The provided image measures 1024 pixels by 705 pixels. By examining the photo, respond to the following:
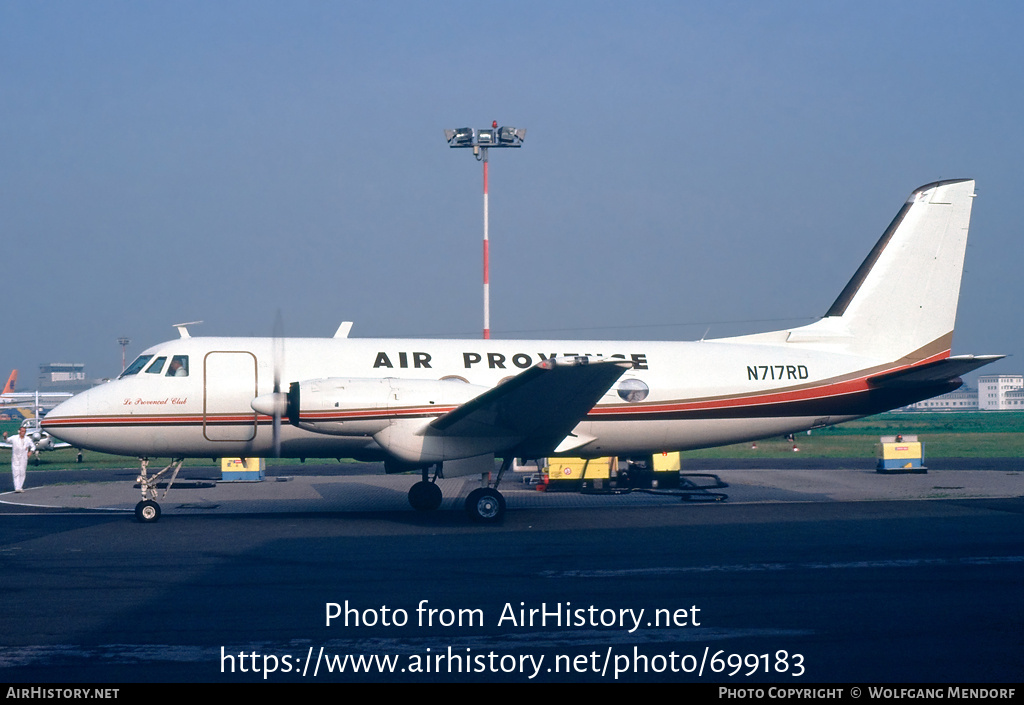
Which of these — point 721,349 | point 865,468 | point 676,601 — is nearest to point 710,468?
point 865,468

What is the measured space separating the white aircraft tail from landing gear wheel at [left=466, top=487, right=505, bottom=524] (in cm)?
800

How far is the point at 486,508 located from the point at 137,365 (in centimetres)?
714

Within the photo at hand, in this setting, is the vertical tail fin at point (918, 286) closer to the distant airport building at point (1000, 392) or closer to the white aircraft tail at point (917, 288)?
the white aircraft tail at point (917, 288)

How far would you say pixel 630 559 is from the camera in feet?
36.5

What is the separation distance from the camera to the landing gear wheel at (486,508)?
15188 millimetres

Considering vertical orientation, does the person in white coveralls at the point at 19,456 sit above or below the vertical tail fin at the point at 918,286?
below

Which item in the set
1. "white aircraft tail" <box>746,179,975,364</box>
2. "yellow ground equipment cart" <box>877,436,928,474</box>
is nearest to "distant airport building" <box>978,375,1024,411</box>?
"yellow ground equipment cart" <box>877,436,928,474</box>

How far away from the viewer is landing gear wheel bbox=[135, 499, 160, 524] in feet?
50.5

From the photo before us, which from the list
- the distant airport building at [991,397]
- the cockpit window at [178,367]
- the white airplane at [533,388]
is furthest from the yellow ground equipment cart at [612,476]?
the distant airport building at [991,397]

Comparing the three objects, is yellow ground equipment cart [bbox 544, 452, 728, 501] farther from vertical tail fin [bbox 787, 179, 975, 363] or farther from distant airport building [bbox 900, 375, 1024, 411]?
distant airport building [bbox 900, 375, 1024, 411]

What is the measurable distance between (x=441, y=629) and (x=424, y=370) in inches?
374

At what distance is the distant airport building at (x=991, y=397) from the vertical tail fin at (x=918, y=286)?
15356 cm

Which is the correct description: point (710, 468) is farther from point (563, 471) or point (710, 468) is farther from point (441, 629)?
point (441, 629)

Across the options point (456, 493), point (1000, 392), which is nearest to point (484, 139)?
point (456, 493)
